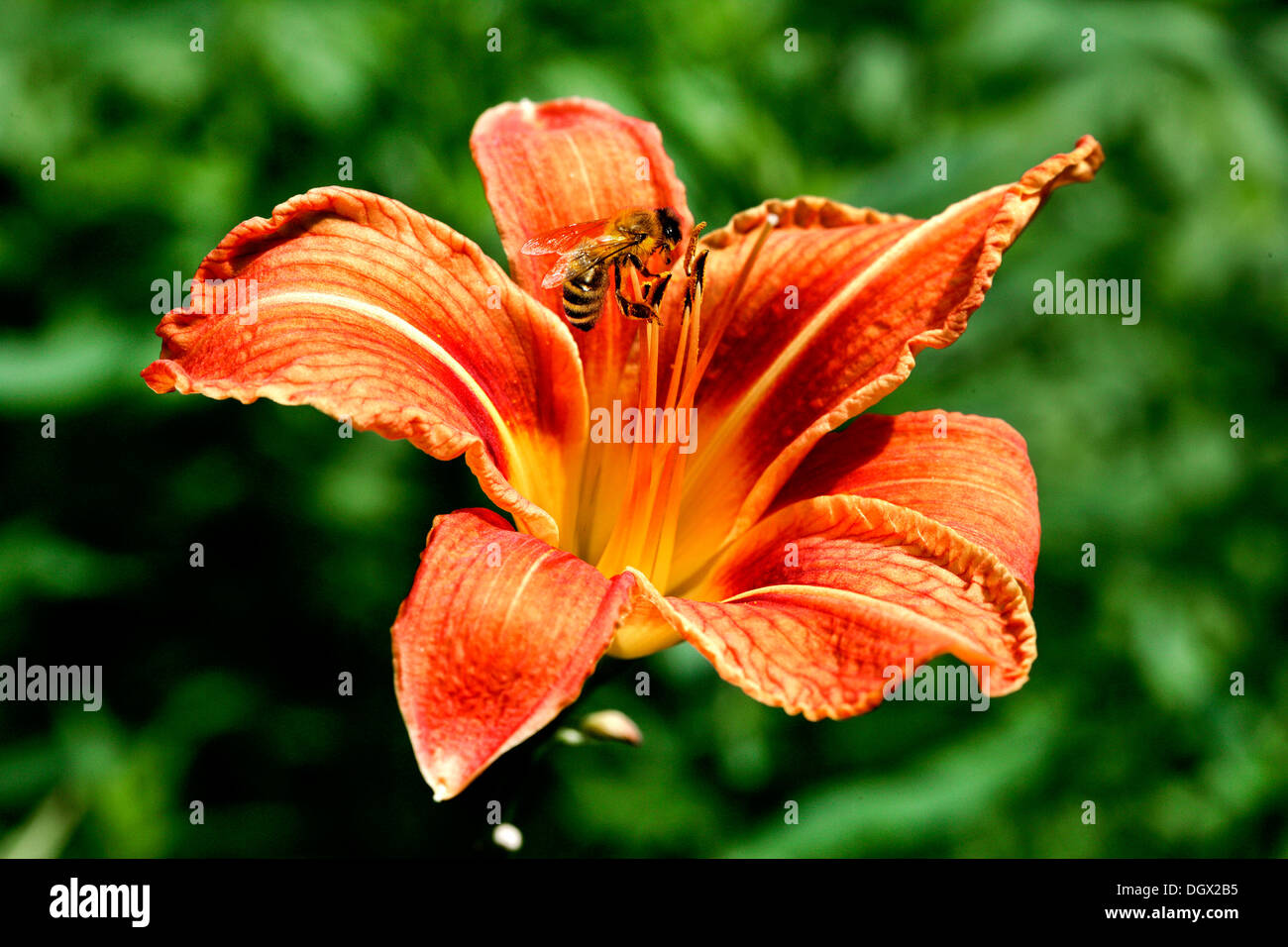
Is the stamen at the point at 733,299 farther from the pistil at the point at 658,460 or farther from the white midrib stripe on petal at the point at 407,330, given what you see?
the white midrib stripe on petal at the point at 407,330

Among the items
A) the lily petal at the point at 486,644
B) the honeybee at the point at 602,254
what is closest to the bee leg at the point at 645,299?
the honeybee at the point at 602,254

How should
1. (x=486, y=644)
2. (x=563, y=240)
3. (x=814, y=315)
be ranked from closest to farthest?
(x=486, y=644) < (x=563, y=240) < (x=814, y=315)

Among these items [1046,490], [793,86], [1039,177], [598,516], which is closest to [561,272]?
[598,516]

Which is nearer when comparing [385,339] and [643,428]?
[385,339]

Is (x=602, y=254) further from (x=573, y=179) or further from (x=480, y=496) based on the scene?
(x=480, y=496)

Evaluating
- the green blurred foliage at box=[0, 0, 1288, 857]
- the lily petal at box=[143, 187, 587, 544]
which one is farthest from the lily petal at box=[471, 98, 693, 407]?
the green blurred foliage at box=[0, 0, 1288, 857]

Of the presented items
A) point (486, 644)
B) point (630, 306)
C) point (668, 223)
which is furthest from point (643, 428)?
point (486, 644)
